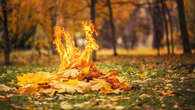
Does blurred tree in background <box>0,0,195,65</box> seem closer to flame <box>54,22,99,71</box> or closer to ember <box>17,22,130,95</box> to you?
flame <box>54,22,99,71</box>

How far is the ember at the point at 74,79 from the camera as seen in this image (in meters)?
6.19

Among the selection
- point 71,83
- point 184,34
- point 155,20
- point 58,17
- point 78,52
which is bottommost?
point 71,83

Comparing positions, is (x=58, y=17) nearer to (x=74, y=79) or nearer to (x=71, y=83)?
(x=74, y=79)

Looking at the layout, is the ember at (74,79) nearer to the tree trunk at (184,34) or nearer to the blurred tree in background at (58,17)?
the blurred tree in background at (58,17)

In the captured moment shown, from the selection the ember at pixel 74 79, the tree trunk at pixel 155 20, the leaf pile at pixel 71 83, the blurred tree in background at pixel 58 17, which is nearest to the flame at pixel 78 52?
the ember at pixel 74 79

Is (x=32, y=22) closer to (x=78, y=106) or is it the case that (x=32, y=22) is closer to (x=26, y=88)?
(x=26, y=88)

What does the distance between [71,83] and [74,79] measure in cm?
26

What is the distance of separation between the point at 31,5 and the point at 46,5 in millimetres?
4637

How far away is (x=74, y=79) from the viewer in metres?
6.68

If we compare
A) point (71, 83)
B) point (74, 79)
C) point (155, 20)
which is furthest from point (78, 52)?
point (155, 20)

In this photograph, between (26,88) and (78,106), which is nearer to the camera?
(78,106)

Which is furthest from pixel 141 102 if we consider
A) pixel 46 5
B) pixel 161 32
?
pixel 161 32

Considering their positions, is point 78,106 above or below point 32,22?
below

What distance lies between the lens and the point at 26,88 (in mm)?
6156
